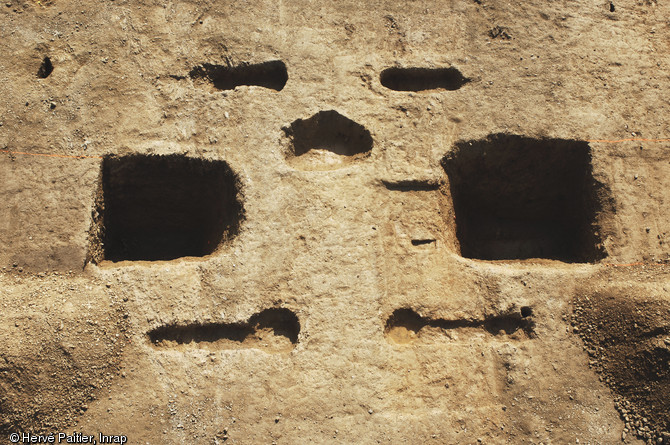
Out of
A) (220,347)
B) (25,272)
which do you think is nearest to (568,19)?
(220,347)

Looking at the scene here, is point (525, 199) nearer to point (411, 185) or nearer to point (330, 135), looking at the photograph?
point (411, 185)

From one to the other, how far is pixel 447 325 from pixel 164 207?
189cm

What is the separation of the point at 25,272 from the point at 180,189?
96cm

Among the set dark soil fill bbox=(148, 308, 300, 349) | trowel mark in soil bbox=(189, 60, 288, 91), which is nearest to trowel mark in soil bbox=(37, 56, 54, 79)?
trowel mark in soil bbox=(189, 60, 288, 91)

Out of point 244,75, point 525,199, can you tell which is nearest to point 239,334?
point 244,75

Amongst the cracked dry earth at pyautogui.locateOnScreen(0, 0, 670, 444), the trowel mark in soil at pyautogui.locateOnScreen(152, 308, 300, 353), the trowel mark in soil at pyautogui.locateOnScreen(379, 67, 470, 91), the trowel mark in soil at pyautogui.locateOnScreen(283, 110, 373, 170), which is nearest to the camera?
the cracked dry earth at pyautogui.locateOnScreen(0, 0, 670, 444)

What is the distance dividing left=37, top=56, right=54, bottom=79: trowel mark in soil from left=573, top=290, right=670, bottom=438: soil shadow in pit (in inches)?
133

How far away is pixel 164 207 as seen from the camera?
3.56 m

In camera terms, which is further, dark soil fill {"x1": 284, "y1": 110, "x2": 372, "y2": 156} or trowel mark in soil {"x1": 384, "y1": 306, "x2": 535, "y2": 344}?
dark soil fill {"x1": 284, "y1": 110, "x2": 372, "y2": 156}

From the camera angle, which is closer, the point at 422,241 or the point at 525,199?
the point at 422,241

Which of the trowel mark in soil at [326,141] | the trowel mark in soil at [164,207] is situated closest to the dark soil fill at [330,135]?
the trowel mark in soil at [326,141]

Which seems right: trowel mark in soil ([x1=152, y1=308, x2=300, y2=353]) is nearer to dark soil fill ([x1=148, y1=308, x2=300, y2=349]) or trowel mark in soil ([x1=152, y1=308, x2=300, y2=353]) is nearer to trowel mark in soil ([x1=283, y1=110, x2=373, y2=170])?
dark soil fill ([x1=148, y1=308, x2=300, y2=349])

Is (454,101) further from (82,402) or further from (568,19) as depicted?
(82,402)

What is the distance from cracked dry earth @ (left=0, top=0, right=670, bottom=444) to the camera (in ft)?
9.39
